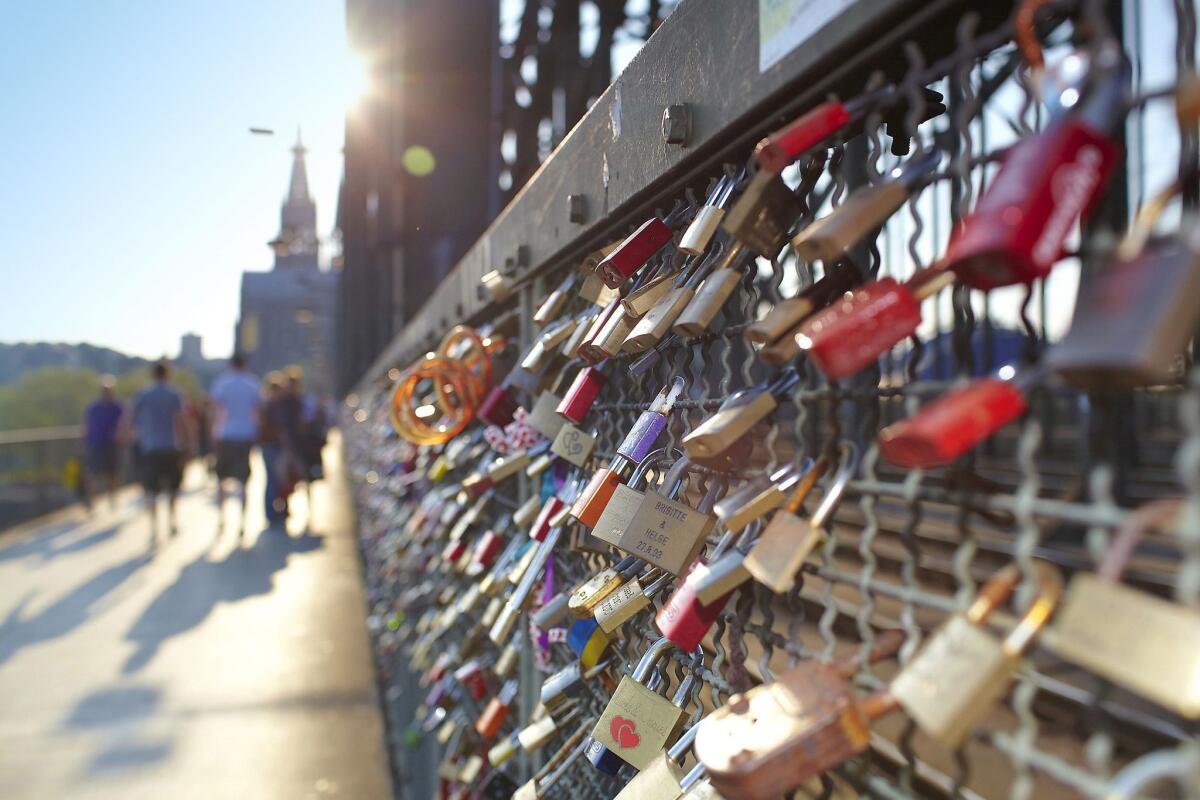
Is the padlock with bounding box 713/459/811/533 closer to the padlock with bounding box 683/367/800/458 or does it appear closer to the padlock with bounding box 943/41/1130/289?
the padlock with bounding box 683/367/800/458

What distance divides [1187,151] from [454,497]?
92.4 inches

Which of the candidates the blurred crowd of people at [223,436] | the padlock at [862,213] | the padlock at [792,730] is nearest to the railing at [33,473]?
the blurred crowd of people at [223,436]

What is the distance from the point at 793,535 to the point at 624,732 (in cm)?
50

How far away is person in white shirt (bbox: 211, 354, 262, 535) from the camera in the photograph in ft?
28.5

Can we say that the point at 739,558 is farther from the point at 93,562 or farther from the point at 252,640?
the point at 93,562

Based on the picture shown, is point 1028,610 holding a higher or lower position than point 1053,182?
lower

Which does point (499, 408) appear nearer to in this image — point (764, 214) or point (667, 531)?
point (667, 531)

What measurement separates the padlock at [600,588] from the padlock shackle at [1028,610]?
0.65 m

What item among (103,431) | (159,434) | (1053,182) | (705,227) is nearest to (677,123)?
(705,227)

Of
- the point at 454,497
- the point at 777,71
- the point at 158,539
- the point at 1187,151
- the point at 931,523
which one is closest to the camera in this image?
the point at 1187,151

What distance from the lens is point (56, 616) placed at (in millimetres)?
5383

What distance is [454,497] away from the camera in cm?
273

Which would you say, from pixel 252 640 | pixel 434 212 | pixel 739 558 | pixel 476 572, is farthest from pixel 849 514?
pixel 739 558

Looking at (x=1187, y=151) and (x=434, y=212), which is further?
(x=434, y=212)
